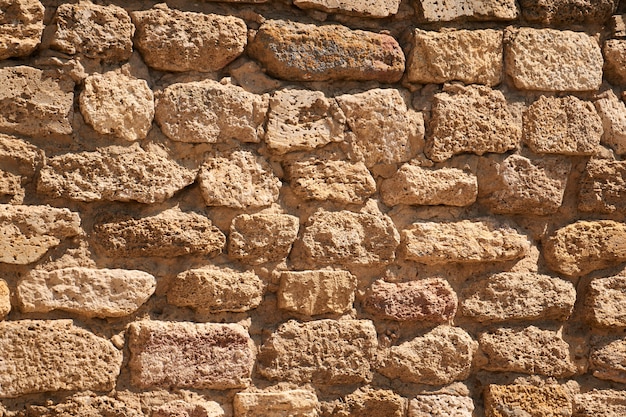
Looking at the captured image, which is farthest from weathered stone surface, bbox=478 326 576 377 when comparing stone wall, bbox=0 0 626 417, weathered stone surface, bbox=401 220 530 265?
weathered stone surface, bbox=401 220 530 265

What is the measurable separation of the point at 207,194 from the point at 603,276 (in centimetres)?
136

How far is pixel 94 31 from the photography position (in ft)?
7.76

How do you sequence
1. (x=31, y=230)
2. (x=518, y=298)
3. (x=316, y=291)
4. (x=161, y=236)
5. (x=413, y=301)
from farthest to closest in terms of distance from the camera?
(x=518, y=298), (x=413, y=301), (x=316, y=291), (x=161, y=236), (x=31, y=230)

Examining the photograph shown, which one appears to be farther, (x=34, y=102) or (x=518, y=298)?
(x=518, y=298)

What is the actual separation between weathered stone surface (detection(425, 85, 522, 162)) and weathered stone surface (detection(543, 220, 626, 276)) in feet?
1.14

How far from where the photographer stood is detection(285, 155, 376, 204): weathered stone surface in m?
2.58

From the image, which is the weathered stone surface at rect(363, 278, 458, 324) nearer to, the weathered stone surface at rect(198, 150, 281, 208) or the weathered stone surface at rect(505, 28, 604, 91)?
the weathered stone surface at rect(198, 150, 281, 208)

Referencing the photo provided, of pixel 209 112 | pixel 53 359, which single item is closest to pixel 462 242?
pixel 209 112

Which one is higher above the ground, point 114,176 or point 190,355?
point 114,176

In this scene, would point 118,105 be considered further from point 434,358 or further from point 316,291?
point 434,358

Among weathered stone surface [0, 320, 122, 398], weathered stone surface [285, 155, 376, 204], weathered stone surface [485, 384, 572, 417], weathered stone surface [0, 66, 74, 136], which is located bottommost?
weathered stone surface [0, 320, 122, 398]

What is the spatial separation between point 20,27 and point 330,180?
0.96 metres

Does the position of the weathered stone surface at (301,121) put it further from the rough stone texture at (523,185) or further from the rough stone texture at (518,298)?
the rough stone texture at (518,298)

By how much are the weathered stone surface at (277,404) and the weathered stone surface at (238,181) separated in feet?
1.79
